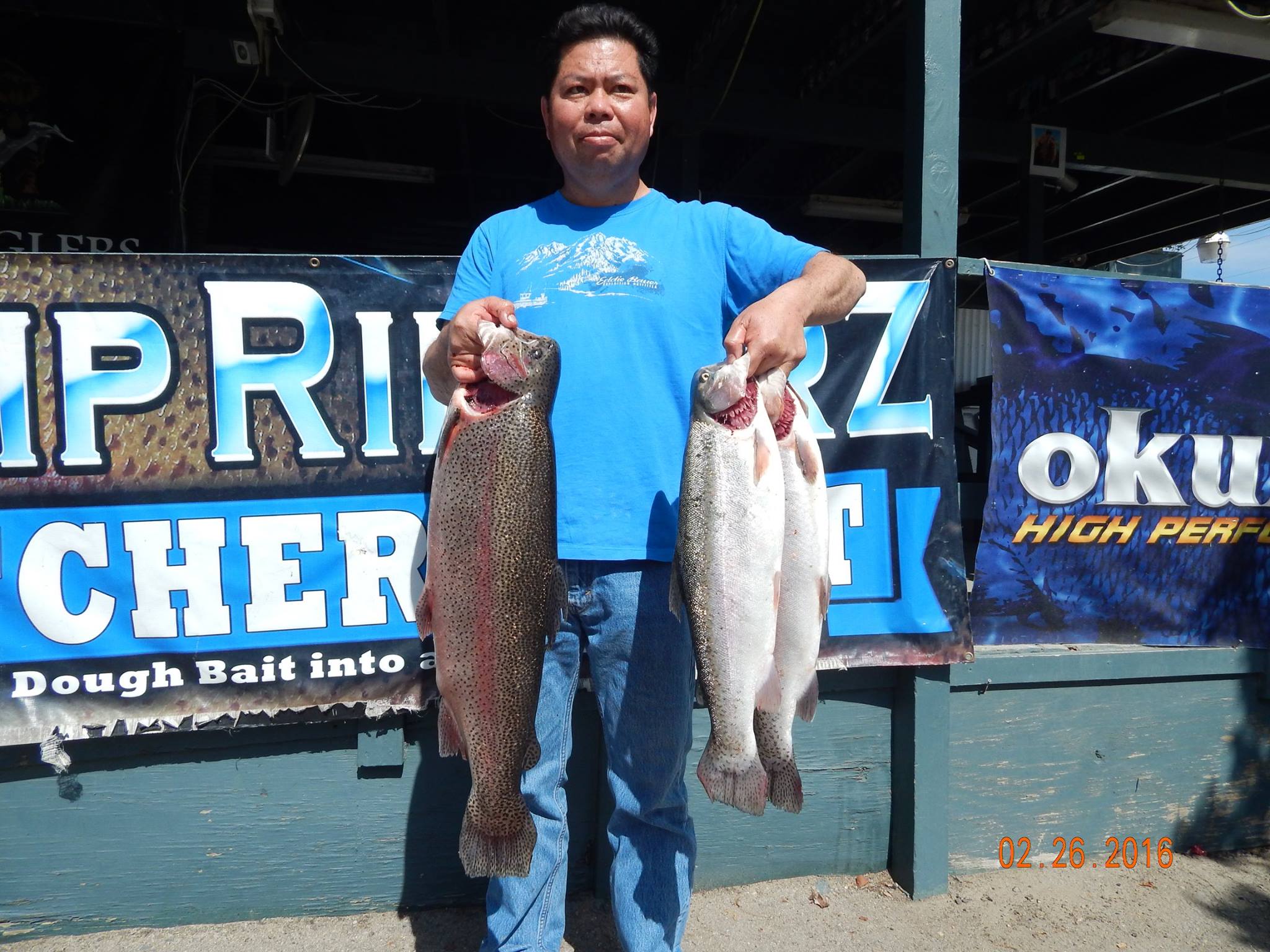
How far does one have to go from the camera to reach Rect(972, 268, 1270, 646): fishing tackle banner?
3.04m

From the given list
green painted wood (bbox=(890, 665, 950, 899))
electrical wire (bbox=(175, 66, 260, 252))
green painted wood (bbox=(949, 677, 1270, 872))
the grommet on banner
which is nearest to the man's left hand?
green painted wood (bbox=(890, 665, 950, 899))

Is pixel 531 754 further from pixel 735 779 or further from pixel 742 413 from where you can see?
pixel 742 413

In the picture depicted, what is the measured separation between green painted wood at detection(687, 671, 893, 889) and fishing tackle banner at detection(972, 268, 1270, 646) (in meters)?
0.59

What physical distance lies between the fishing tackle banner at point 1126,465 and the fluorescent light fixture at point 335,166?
5.42 metres

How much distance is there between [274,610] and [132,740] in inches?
25.8

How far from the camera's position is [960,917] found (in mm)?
2936

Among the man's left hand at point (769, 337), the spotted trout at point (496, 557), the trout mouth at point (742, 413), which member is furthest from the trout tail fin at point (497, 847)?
the man's left hand at point (769, 337)

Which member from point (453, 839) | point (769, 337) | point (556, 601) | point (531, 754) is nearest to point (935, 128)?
point (769, 337)

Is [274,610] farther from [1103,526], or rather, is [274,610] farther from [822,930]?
[1103,526]

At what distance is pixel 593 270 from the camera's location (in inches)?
79.0

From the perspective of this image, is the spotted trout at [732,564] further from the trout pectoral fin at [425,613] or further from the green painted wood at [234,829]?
the green painted wood at [234,829]

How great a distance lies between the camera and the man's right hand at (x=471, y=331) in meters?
1.77
